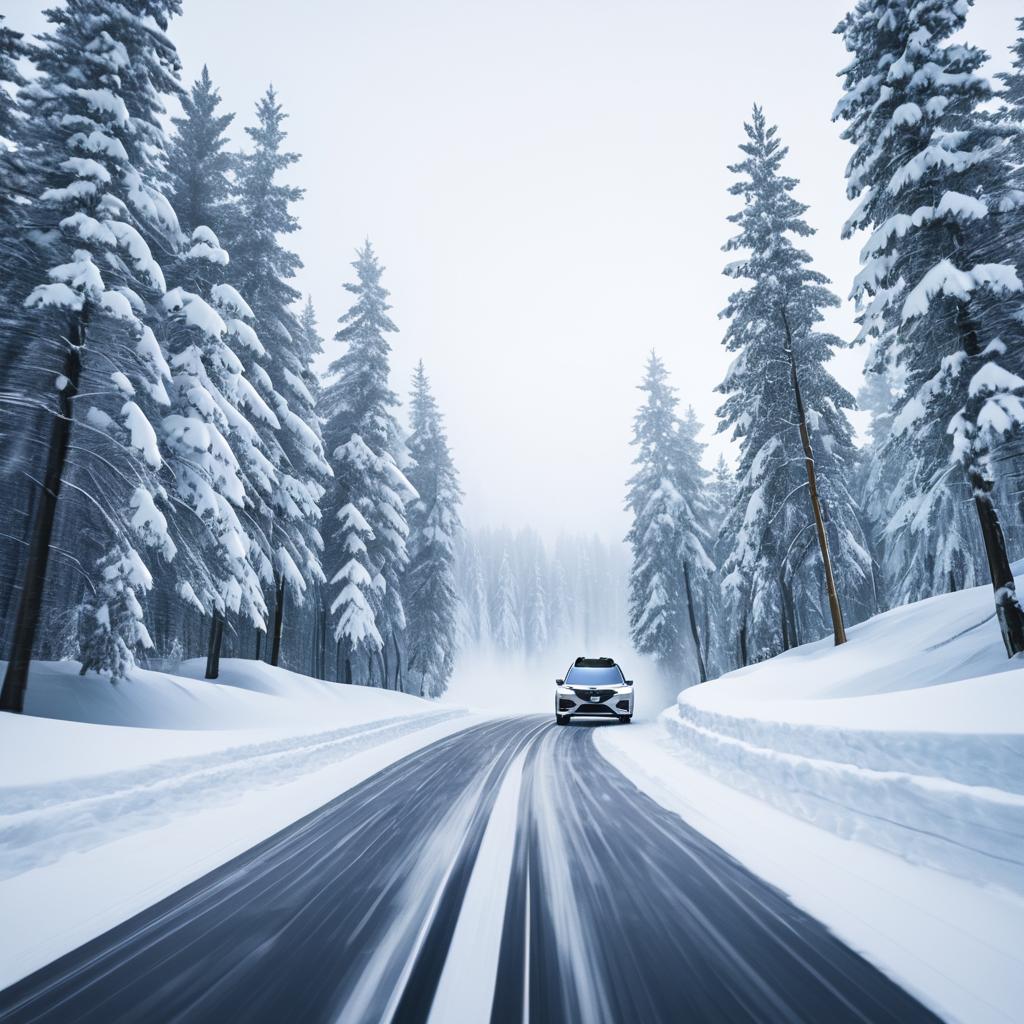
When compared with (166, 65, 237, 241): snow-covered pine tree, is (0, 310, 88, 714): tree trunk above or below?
below

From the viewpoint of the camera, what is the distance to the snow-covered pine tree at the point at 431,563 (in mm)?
29781

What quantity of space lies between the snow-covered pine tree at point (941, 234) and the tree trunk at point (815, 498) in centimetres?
351

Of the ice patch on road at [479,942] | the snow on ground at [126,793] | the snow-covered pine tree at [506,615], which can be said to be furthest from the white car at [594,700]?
the snow-covered pine tree at [506,615]

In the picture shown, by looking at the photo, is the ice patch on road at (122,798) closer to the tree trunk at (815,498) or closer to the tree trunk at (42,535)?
the tree trunk at (42,535)

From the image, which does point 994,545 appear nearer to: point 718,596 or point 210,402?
point 210,402

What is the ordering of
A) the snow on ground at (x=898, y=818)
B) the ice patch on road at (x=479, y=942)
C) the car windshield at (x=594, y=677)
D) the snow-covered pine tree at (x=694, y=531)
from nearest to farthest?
the ice patch on road at (x=479, y=942) → the snow on ground at (x=898, y=818) → the car windshield at (x=594, y=677) → the snow-covered pine tree at (x=694, y=531)

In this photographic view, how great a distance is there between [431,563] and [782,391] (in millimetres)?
18917

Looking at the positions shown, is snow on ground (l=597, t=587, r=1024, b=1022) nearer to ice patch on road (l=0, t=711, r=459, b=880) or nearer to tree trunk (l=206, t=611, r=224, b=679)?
ice patch on road (l=0, t=711, r=459, b=880)

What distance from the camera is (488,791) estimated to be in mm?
6766

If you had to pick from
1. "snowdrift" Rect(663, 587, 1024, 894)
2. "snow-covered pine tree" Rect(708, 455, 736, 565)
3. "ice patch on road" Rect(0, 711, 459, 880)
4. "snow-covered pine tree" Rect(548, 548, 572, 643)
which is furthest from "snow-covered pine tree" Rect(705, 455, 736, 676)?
"snow-covered pine tree" Rect(548, 548, 572, 643)

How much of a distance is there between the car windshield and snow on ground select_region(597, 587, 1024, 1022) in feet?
25.8

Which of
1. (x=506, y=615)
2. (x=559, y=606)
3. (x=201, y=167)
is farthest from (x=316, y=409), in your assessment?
(x=559, y=606)

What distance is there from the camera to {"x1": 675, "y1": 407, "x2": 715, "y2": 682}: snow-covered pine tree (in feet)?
92.7

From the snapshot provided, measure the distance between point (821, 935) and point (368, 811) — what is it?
175 inches
